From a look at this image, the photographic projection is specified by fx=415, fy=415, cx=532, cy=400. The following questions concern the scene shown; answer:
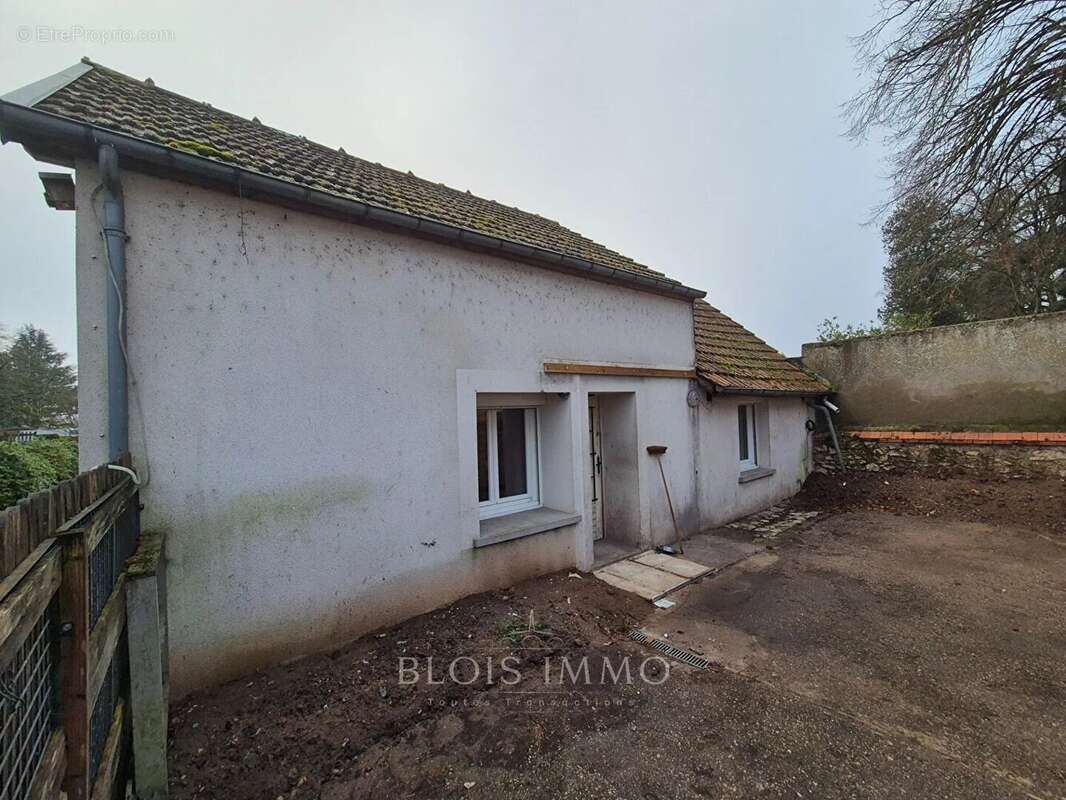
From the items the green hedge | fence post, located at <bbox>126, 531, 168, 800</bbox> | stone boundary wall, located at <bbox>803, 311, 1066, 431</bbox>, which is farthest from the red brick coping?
the green hedge

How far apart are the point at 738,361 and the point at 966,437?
5269 millimetres

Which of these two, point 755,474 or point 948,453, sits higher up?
point 948,453

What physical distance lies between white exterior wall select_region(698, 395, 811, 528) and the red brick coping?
5.12 ft

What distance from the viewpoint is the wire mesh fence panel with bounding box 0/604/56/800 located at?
1.07 metres

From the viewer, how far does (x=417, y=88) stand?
767 cm

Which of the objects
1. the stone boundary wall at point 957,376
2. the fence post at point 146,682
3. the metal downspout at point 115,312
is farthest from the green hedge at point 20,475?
the stone boundary wall at point 957,376

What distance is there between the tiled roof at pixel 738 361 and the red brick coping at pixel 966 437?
1.60 m

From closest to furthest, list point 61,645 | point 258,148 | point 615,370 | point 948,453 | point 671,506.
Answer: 1. point 61,645
2. point 258,148
3. point 615,370
4. point 671,506
5. point 948,453

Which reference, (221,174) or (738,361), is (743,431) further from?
(221,174)

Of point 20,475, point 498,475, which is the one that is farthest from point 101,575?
point 20,475

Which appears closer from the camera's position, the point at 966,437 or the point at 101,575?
the point at 101,575

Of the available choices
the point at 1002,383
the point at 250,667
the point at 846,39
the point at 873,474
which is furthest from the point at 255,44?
the point at 1002,383

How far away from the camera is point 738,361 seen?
9219 millimetres

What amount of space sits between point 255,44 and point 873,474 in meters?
14.6
